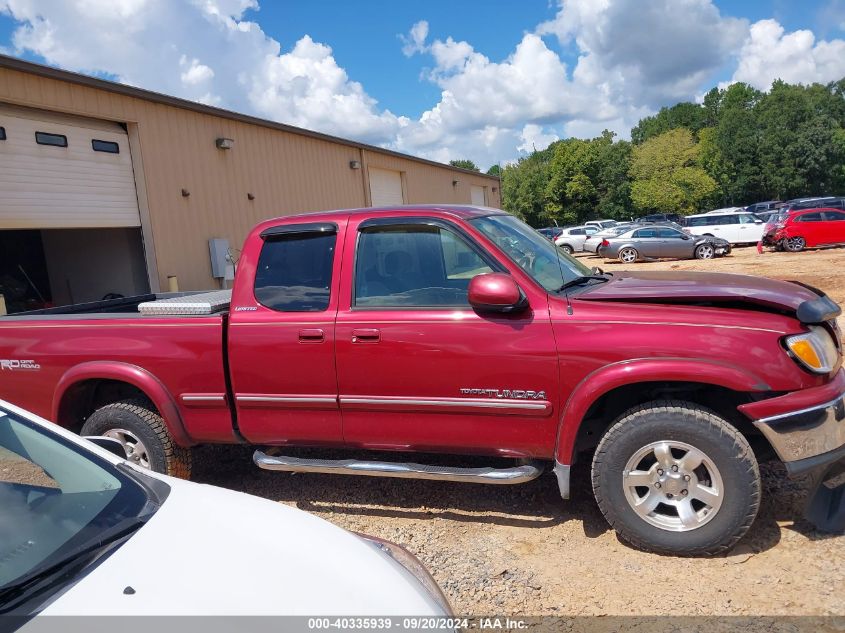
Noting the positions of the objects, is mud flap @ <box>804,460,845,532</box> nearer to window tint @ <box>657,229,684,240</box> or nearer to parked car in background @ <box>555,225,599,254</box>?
window tint @ <box>657,229,684,240</box>

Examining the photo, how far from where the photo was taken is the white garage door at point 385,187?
70.1 ft

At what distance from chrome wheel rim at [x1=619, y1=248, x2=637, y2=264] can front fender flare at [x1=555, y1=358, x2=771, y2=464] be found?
21805 millimetres

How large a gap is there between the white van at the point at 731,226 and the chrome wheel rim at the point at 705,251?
3535 mm

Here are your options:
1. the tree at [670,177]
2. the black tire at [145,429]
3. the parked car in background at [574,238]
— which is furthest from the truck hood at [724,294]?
the tree at [670,177]

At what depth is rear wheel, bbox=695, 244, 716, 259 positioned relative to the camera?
75.7ft

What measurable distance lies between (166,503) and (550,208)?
62.4 m

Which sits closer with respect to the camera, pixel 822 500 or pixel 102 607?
pixel 102 607

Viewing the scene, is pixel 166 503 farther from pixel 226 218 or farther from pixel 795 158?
pixel 795 158

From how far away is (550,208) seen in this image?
6197 cm

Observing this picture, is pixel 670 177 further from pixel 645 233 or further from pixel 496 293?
pixel 496 293

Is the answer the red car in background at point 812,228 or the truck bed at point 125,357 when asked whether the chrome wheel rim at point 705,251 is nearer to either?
the red car in background at point 812,228

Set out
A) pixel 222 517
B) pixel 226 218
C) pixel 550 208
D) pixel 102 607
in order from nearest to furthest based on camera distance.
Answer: pixel 102 607, pixel 222 517, pixel 226 218, pixel 550 208

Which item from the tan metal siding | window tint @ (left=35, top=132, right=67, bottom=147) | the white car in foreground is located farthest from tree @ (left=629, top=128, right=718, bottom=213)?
the white car in foreground

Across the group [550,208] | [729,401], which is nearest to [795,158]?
[550,208]
